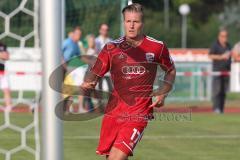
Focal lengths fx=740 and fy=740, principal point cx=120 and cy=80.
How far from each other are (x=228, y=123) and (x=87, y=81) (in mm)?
8510

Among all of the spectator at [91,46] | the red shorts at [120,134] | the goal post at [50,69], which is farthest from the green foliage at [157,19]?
the goal post at [50,69]

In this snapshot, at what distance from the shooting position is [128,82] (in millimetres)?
6727

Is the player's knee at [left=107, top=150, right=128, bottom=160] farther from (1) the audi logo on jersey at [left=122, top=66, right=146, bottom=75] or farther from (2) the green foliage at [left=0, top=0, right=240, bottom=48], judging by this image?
(2) the green foliage at [left=0, top=0, right=240, bottom=48]

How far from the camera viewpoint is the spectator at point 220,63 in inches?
693

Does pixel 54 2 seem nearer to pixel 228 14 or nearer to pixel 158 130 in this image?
pixel 158 130

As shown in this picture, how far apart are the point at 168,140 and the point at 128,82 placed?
5001 mm

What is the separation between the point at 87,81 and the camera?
655 cm

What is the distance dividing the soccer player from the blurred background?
643 millimetres

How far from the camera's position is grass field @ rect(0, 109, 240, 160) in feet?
32.5

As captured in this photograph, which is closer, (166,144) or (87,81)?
(87,81)

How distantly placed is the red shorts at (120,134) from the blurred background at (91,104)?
2.02ft

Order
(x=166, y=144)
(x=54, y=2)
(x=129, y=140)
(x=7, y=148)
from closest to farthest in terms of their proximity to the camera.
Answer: (x=54, y=2) → (x=129, y=140) → (x=7, y=148) → (x=166, y=144)

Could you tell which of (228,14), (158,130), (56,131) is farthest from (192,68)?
(228,14)

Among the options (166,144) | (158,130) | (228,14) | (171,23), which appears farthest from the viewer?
(228,14)
